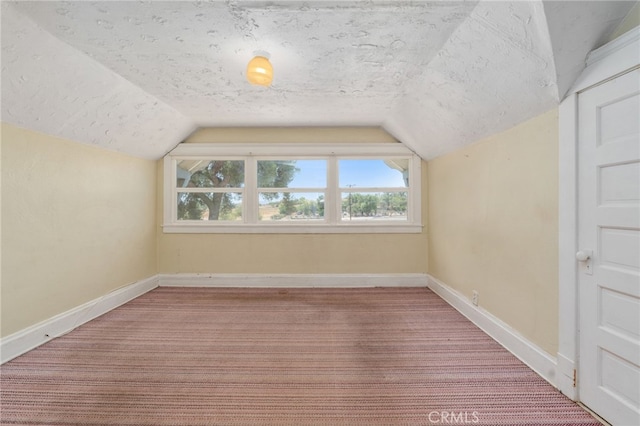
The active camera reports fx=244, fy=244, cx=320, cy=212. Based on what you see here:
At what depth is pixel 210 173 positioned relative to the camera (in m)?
3.63

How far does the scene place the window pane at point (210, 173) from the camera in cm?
361

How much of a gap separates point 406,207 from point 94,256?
3882 mm

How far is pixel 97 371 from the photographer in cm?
175

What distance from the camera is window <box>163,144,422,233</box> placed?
3.53 metres

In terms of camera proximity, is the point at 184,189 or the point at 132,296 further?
the point at 184,189

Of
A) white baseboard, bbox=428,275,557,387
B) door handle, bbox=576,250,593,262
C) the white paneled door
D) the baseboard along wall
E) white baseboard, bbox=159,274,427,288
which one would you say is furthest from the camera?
white baseboard, bbox=159,274,427,288

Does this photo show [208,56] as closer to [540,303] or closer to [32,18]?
[32,18]

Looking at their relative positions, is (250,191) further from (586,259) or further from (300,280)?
(586,259)

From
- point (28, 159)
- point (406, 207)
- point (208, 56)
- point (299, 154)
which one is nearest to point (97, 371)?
point (28, 159)

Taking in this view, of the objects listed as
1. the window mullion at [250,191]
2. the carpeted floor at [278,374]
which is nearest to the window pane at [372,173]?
the window mullion at [250,191]

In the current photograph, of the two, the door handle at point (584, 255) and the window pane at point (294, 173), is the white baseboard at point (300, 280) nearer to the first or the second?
the window pane at point (294, 173)

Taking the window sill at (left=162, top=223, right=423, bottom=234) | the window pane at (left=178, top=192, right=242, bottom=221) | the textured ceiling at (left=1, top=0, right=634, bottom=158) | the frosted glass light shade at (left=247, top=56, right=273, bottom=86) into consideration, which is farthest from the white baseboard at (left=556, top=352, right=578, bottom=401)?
the window pane at (left=178, top=192, right=242, bottom=221)

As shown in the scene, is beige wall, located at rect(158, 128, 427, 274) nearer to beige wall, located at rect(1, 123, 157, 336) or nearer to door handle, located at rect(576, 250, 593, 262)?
beige wall, located at rect(1, 123, 157, 336)

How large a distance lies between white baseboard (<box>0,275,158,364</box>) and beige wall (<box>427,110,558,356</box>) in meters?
3.93
